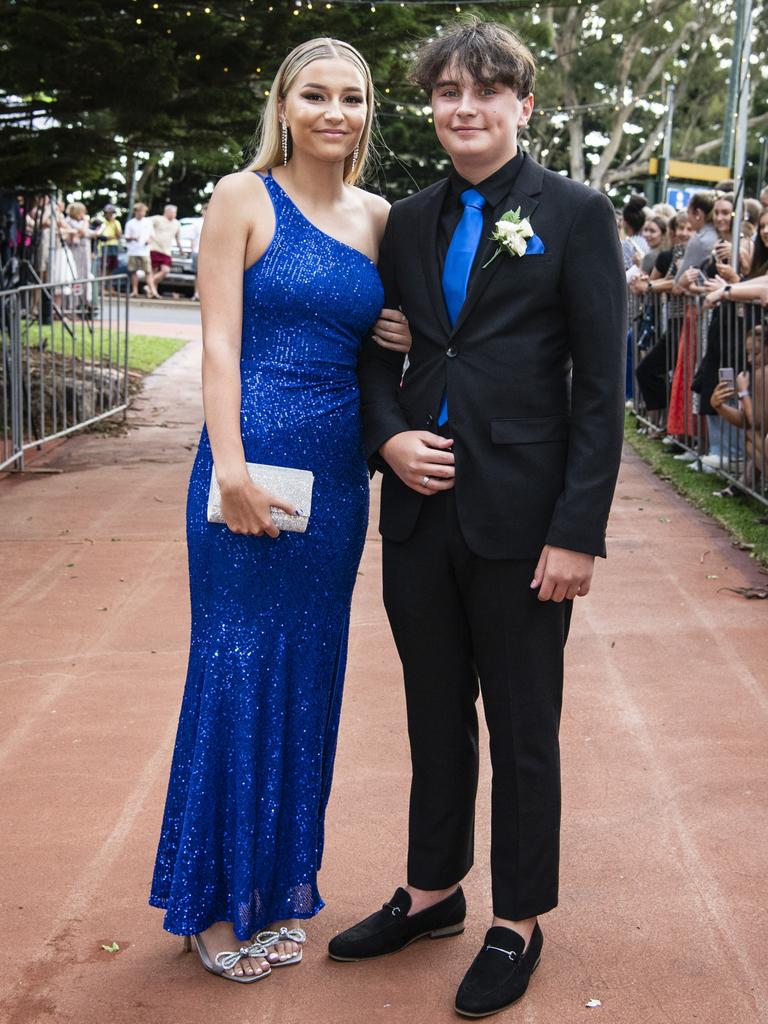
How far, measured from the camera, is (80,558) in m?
7.46

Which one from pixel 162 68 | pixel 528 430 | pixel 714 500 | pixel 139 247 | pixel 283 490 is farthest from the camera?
pixel 139 247

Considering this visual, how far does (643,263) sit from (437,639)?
10432 millimetres

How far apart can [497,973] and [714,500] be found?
6.42m

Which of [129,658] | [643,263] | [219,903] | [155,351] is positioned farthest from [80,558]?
[155,351]

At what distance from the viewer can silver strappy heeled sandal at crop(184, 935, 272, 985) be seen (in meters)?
3.24

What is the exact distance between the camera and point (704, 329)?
10.1m

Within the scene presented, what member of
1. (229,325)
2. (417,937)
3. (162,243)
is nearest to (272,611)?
(229,325)

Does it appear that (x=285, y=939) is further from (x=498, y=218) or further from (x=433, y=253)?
(x=498, y=218)

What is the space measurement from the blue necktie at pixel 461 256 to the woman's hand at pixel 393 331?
157 mm

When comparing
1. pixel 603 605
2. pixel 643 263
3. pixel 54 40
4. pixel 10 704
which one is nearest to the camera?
pixel 10 704

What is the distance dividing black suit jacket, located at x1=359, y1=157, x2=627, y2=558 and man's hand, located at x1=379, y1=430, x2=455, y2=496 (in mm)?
30

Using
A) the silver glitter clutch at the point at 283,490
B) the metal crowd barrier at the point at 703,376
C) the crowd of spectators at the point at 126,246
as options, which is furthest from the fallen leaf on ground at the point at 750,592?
the crowd of spectators at the point at 126,246

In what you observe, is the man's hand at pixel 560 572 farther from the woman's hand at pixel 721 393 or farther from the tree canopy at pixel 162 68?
the woman's hand at pixel 721 393

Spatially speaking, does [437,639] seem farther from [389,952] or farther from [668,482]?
[668,482]
